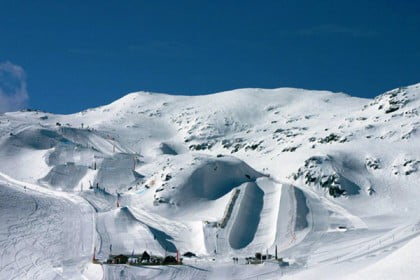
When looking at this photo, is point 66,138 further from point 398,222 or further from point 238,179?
point 398,222

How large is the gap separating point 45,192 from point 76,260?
24.0 meters

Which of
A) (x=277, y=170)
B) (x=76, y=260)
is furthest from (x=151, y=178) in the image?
(x=76, y=260)

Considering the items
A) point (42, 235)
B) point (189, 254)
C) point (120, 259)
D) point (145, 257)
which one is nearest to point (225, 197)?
point (189, 254)

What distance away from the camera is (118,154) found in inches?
3757

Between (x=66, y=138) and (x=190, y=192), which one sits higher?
(x=66, y=138)

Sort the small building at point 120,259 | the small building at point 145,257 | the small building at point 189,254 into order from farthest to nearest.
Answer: the small building at point 189,254 → the small building at point 145,257 → the small building at point 120,259

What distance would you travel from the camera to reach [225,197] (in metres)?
70.8

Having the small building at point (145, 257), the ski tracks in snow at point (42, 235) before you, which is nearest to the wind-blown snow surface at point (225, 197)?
the ski tracks in snow at point (42, 235)

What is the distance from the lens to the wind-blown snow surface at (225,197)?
50344mm

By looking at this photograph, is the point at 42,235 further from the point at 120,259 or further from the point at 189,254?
the point at 189,254

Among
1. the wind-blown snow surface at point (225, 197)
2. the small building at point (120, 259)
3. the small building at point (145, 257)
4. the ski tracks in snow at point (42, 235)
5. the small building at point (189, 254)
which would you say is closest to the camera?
the ski tracks in snow at point (42, 235)

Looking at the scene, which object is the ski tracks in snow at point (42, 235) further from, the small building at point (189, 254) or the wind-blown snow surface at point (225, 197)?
the small building at point (189, 254)

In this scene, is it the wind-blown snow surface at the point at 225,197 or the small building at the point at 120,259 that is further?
the wind-blown snow surface at the point at 225,197

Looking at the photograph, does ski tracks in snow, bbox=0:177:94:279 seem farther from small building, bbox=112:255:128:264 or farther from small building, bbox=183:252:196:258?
small building, bbox=183:252:196:258
